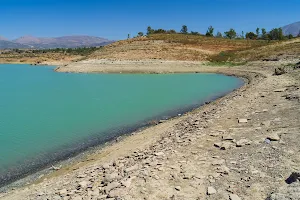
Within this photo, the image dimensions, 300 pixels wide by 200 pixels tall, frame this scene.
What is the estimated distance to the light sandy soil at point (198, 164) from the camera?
23.2 ft

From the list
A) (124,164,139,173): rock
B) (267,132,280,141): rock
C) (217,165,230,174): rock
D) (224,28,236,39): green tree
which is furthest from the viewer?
(224,28,236,39): green tree

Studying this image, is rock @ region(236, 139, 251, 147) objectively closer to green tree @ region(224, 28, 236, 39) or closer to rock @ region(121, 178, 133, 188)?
rock @ region(121, 178, 133, 188)

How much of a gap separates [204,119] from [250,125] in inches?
109

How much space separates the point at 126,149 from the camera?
11.8 metres

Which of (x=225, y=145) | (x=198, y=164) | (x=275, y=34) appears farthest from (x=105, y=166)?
(x=275, y=34)

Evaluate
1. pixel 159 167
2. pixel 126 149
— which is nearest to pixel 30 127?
pixel 126 149

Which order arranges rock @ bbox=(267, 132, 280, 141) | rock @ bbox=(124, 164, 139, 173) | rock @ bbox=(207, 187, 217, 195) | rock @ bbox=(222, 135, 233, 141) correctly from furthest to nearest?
1. rock @ bbox=(222, 135, 233, 141)
2. rock @ bbox=(267, 132, 280, 141)
3. rock @ bbox=(124, 164, 139, 173)
4. rock @ bbox=(207, 187, 217, 195)

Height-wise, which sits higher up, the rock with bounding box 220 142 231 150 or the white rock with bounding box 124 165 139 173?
the rock with bounding box 220 142 231 150

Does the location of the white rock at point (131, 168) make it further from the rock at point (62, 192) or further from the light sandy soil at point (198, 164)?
the rock at point (62, 192)

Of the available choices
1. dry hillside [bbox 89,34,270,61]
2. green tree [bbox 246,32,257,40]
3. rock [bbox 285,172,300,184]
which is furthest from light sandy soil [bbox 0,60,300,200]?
green tree [bbox 246,32,257,40]

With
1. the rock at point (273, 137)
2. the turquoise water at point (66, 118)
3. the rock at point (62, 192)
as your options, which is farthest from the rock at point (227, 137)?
the turquoise water at point (66, 118)

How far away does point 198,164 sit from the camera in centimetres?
849

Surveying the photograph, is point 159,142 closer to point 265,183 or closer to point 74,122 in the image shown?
point 265,183

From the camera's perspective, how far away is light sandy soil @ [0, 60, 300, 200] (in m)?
7.07
